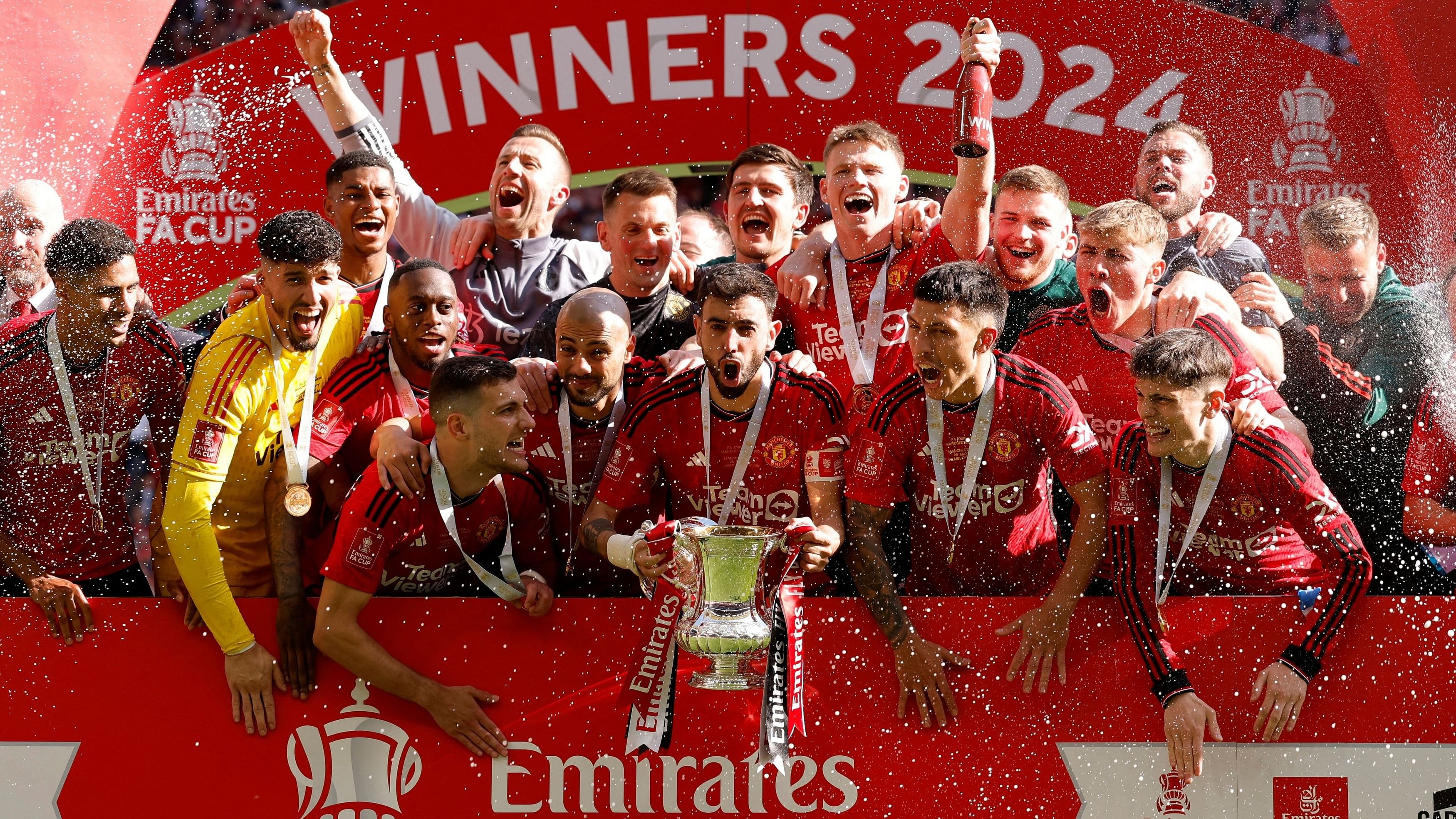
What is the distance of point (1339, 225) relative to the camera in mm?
4824

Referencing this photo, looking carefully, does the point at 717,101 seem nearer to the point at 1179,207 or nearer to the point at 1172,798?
the point at 1179,207

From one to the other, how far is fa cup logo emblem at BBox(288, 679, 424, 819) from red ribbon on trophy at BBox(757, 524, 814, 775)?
1039 millimetres

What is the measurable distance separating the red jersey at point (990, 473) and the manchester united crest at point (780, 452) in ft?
0.71

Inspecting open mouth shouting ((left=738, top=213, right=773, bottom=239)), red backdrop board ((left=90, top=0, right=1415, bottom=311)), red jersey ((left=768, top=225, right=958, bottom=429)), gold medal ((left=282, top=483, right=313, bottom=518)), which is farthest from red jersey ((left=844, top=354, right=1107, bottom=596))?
red backdrop board ((left=90, top=0, right=1415, bottom=311))

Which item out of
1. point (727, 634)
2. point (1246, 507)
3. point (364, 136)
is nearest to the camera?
point (727, 634)

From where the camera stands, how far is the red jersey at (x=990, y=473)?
3604mm

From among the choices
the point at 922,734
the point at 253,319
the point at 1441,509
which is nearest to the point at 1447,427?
the point at 1441,509

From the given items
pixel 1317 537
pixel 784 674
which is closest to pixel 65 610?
pixel 784 674

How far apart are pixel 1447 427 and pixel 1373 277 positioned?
68cm

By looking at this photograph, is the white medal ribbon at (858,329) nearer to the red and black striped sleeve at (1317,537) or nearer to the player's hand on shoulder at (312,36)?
the red and black striped sleeve at (1317,537)

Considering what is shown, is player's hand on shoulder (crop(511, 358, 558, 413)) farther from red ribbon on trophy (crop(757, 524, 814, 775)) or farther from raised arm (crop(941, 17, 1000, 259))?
raised arm (crop(941, 17, 1000, 259))

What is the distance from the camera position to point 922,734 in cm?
344

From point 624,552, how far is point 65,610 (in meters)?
1.67

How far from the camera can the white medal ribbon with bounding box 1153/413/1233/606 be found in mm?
3463
